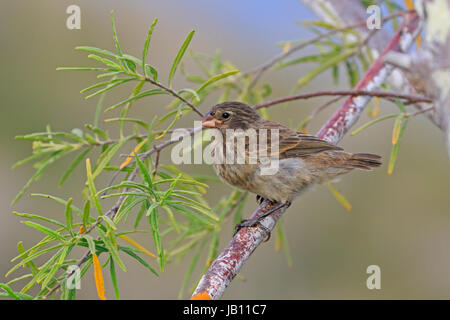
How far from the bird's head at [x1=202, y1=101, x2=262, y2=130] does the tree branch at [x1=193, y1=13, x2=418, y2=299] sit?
0.50 meters

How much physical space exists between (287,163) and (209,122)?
0.50m

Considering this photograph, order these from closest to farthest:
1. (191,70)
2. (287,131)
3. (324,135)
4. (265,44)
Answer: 1. (324,135)
2. (287,131)
3. (191,70)
4. (265,44)

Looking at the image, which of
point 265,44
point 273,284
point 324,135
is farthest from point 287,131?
point 265,44

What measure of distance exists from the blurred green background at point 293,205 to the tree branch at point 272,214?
2581mm

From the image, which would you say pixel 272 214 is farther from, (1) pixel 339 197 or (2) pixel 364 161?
(1) pixel 339 197

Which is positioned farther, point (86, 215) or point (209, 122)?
point (209, 122)

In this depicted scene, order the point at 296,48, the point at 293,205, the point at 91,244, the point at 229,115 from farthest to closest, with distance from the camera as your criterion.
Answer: the point at 293,205
the point at 296,48
the point at 229,115
the point at 91,244

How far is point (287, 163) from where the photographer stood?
3.13 meters

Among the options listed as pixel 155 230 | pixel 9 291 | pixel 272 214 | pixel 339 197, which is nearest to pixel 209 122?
pixel 272 214

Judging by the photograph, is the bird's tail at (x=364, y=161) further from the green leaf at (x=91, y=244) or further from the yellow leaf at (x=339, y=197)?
the green leaf at (x=91, y=244)

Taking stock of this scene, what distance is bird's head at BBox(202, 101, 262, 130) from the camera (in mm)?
3209
